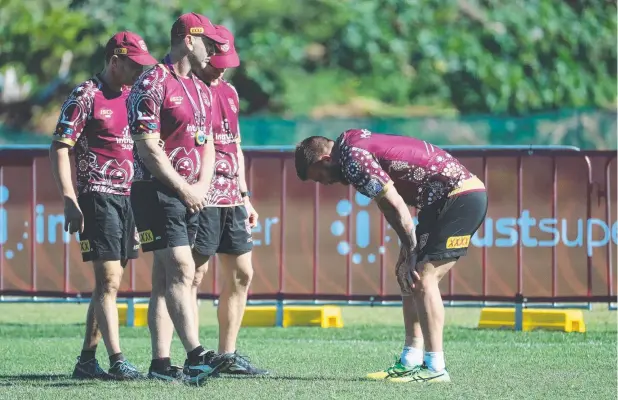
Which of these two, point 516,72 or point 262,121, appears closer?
point 262,121

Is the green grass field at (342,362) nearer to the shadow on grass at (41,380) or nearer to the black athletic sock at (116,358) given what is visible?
the shadow on grass at (41,380)

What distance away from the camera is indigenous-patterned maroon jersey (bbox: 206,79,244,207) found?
28.5 ft

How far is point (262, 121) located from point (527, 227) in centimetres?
868

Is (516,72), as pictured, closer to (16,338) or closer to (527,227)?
(527,227)

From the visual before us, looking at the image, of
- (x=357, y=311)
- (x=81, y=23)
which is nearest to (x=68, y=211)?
(x=357, y=311)

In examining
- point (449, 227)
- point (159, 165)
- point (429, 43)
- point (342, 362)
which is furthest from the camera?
point (429, 43)

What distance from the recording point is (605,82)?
2716 centimetres

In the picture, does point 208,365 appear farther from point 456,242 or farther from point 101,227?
point 456,242

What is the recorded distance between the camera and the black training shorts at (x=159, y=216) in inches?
324

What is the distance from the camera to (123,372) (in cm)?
855

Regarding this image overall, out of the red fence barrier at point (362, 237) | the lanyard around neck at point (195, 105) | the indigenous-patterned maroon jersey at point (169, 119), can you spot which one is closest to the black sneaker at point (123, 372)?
the indigenous-patterned maroon jersey at point (169, 119)

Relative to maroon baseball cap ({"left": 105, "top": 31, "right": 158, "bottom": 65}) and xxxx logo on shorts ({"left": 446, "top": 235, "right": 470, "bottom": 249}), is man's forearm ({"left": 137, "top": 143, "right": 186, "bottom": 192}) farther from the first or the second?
xxxx logo on shorts ({"left": 446, "top": 235, "right": 470, "bottom": 249})

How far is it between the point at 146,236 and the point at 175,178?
0.39 metres

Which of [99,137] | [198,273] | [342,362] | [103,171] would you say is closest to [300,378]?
[198,273]
